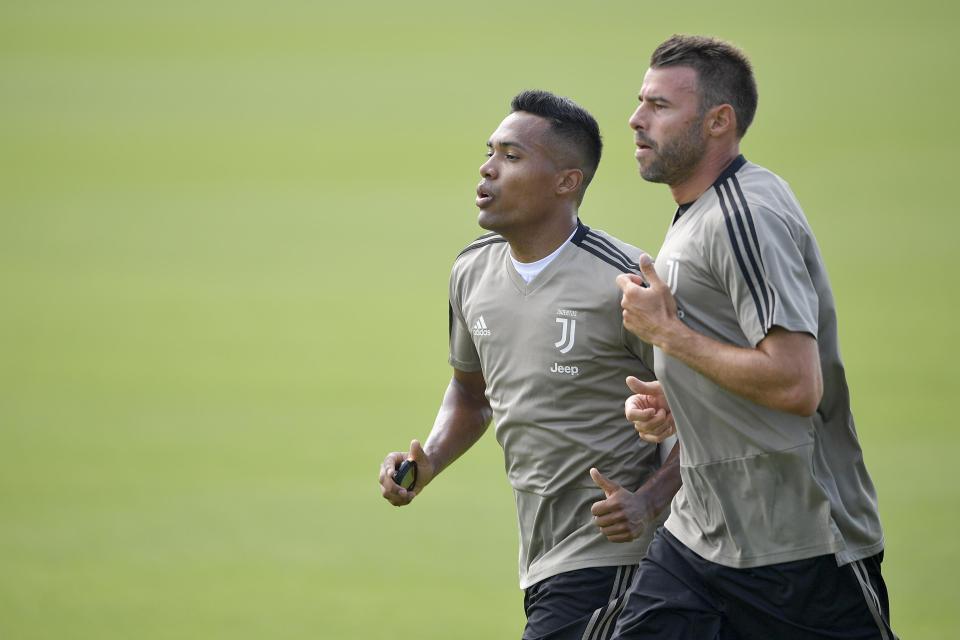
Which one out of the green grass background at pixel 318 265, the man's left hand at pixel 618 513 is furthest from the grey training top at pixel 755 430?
the green grass background at pixel 318 265

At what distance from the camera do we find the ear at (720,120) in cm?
216

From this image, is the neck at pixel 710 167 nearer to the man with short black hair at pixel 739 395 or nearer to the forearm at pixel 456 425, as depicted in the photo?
the man with short black hair at pixel 739 395

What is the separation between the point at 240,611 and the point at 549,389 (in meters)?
2.21

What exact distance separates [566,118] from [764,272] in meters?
0.95

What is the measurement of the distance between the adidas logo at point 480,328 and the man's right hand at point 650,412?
0.47 m

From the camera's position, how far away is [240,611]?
171 inches

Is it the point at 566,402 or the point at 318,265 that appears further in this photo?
the point at 318,265

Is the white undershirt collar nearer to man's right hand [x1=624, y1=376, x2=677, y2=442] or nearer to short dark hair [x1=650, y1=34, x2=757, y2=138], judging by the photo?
man's right hand [x1=624, y1=376, x2=677, y2=442]

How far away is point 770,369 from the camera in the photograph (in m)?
1.92

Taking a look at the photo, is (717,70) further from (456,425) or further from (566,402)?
(456,425)

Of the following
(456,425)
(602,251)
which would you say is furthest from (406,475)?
(602,251)

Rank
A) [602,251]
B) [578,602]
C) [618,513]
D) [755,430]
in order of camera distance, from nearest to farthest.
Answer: [755,430] → [618,513] → [578,602] → [602,251]

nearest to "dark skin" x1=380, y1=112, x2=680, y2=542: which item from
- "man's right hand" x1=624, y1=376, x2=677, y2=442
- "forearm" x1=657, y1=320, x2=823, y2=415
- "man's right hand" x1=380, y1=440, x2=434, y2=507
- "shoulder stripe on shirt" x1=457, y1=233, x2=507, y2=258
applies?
"man's right hand" x1=380, y1=440, x2=434, y2=507

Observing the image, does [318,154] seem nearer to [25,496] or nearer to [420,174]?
[420,174]
